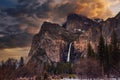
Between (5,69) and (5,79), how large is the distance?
45.1 inches

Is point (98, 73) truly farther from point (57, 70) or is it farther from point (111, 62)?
point (57, 70)

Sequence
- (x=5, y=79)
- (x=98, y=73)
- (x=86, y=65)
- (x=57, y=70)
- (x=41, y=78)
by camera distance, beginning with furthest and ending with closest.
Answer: (x=57, y=70) < (x=86, y=65) < (x=98, y=73) < (x=41, y=78) < (x=5, y=79)

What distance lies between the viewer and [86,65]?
351 feet

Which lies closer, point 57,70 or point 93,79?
point 93,79

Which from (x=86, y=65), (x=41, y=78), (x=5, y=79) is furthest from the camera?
(x=86, y=65)

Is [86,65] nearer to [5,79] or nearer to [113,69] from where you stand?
[113,69]

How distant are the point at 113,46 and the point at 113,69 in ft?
34.7

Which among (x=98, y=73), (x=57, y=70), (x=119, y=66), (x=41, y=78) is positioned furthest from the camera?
(x=57, y=70)

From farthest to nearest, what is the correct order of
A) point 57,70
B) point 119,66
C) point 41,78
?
point 57,70 < point 119,66 < point 41,78

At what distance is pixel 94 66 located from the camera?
10056 centimetres

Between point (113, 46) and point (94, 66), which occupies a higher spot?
point (113, 46)

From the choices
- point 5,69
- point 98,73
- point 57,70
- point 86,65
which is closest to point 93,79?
point 98,73

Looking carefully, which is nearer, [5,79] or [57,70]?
[5,79]

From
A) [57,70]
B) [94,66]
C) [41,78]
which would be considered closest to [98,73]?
[94,66]
